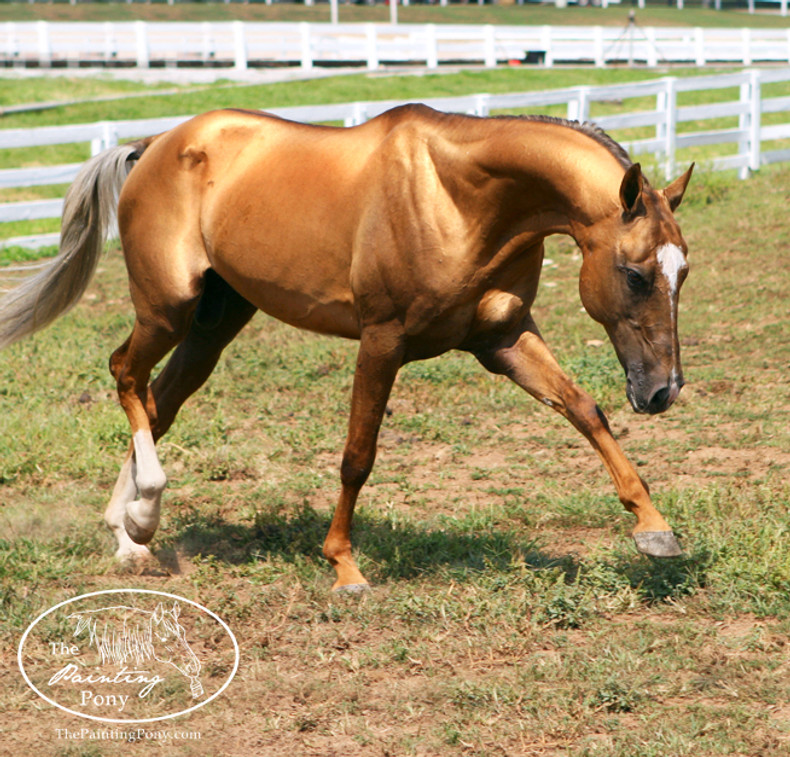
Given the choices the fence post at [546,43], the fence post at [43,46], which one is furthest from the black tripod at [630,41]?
the fence post at [43,46]

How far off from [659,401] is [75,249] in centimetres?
333

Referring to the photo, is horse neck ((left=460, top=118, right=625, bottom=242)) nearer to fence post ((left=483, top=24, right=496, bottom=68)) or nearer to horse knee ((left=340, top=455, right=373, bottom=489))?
horse knee ((left=340, top=455, right=373, bottom=489))

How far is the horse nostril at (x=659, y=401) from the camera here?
3817mm

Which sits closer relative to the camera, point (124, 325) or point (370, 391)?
point (370, 391)

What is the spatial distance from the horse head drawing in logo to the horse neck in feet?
6.88

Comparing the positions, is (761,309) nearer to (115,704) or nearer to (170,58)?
(115,704)

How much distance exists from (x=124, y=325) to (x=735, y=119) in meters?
17.1

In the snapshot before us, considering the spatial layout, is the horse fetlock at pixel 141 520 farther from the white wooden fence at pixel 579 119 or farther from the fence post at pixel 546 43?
the fence post at pixel 546 43

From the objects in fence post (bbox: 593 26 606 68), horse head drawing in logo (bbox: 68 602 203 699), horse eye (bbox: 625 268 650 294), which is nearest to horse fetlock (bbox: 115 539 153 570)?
horse head drawing in logo (bbox: 68 602 203 699)

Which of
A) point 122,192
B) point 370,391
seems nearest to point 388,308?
point 370,391

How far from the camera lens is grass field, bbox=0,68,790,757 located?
3.55 m

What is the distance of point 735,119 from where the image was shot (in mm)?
22625

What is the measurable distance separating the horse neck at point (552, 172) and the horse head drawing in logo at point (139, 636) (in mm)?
2098

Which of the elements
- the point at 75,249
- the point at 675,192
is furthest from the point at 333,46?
the point at 675,192
